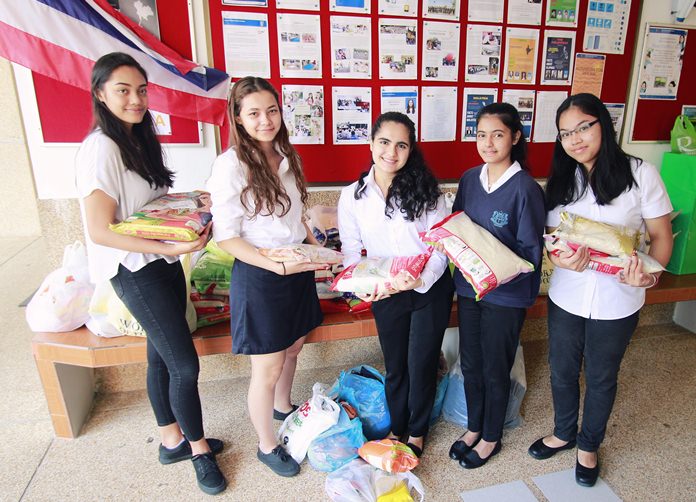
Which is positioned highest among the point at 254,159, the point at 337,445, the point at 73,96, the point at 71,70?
the point at 71,70

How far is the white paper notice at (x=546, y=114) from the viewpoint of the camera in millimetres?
2709

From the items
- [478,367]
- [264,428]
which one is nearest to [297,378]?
[264,428]

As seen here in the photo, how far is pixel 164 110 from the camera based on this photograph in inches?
85.3

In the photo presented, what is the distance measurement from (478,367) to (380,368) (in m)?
0.94

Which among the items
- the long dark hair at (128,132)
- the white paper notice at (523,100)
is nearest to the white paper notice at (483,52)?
the white paper notice at (523,100)

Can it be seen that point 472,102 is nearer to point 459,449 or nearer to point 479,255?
point 479,255

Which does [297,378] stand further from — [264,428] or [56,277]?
[56,277]

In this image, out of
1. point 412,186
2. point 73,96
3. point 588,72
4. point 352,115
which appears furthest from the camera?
point 588,72

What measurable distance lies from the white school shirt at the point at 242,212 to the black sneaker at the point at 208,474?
0.95 metres

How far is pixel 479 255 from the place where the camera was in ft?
4.80

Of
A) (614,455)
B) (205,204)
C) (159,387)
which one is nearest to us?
(205,204)

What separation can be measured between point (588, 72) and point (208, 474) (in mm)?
2999

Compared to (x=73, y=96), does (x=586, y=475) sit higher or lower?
lower

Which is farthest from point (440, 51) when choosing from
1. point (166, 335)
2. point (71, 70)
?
point (166, 335)
